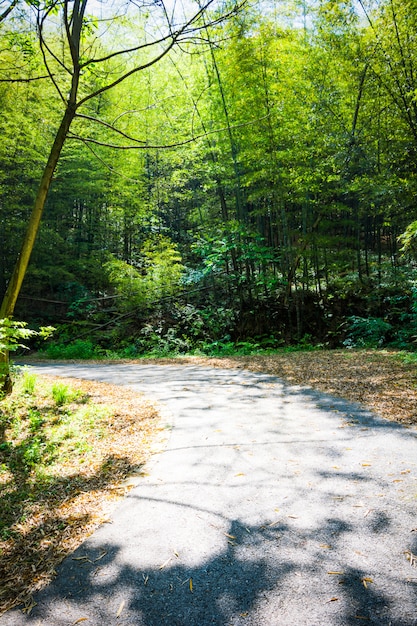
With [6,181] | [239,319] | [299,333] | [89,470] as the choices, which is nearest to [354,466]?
[89,470]

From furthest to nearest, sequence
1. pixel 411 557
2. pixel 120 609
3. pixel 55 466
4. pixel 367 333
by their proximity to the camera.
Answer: pixel 367 333 < pixel 55 466 < pixel 411 557 < pixel 120 609

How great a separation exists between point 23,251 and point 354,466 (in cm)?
415

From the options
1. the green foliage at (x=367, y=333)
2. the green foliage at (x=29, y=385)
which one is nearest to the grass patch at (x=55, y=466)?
the green foliage at (x=29, y=385)

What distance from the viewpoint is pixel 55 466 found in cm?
300

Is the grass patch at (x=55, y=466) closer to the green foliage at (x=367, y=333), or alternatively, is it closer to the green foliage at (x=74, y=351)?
the green foliage at (x=74, y=351)

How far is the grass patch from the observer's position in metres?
1.95

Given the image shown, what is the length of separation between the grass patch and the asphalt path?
171 millimetres

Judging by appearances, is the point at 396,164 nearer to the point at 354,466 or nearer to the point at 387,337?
the point at 387,337

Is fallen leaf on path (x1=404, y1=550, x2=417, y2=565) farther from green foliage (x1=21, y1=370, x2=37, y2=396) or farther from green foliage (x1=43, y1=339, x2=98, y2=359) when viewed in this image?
green foliage (x1=43, y1=339, x2=98, y2=359)

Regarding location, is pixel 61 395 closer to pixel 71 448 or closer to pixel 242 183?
pixel 71 448

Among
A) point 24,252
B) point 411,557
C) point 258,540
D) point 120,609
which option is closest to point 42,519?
point 120,609

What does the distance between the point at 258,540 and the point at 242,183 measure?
10163 mm

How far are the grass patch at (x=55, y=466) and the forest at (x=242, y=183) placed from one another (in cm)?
401

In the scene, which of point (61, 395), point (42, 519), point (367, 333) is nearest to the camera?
point (42, 519)
